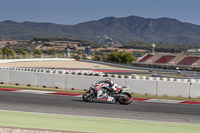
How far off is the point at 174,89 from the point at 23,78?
1029 cm

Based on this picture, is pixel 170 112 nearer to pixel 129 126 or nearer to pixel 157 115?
pixel 157 115

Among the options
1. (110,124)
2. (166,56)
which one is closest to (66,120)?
(110,124)

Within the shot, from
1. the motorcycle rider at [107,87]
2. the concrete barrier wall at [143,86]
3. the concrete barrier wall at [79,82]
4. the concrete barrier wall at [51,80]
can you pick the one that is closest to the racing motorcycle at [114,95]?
the motorcycle rider at [107,87]

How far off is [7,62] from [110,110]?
51.7m

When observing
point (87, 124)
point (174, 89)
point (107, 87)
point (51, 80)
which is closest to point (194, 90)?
point (174, 89)

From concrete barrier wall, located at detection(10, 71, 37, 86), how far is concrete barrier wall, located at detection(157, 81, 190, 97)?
8581 mm

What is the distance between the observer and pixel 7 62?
61.0m

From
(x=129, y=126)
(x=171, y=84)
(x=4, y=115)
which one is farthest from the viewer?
(x=171, y=84)

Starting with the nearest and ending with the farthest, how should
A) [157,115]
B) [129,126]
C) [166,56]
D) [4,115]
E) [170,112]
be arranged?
[129,126] < [4,115] < [157,115] < [170,112] < [166,56]

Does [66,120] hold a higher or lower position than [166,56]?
lower

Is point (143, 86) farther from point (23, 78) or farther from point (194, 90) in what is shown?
point (23, 78)

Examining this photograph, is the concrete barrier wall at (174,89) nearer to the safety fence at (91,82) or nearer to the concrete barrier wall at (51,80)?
the safety fence at (91,82)

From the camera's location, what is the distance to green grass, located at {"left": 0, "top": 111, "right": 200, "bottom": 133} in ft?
29.5

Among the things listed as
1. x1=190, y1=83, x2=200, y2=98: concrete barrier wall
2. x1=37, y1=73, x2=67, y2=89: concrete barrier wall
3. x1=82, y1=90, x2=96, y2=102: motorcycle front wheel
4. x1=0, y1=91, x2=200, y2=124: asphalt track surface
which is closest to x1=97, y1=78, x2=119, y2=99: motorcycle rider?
x1=82, y1=90, x2=96, y2=102: motorcycle front wheel
